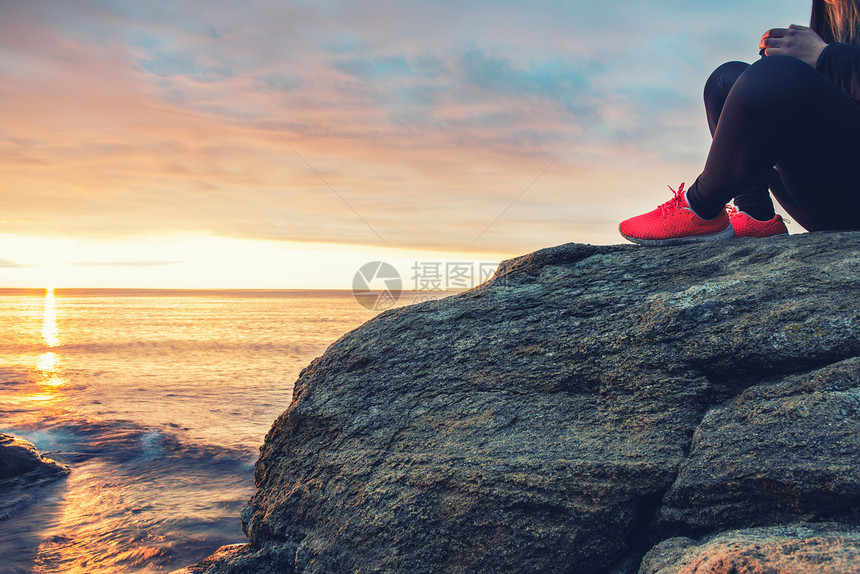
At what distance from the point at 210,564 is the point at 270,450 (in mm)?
707

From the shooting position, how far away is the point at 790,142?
267 cm

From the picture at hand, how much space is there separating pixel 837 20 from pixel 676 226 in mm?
1363

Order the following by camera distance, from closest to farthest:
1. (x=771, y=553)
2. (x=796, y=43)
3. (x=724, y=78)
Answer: (x=771, y=553), (x=796, y=43), (x=724, y=78)

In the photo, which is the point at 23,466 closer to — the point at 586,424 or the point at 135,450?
the point at 135,450

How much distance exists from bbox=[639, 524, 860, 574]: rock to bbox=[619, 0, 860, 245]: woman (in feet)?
5.72

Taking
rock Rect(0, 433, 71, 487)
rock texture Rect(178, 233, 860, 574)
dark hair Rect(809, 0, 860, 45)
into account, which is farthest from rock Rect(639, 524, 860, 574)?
rock Rect(0, 433, 71, 487)

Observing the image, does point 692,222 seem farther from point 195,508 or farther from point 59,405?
point 59,405

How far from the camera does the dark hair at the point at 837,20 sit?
2.84 meters

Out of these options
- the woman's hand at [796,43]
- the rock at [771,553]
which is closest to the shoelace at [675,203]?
the woman's hand at [796,43]

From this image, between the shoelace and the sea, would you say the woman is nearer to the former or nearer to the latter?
the shoelace

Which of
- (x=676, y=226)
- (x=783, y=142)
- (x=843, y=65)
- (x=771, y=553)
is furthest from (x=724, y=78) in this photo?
(x=771, y=553)

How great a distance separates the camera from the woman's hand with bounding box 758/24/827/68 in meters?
2.79

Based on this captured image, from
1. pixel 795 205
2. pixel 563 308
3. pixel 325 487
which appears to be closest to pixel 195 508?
pixel 325 487

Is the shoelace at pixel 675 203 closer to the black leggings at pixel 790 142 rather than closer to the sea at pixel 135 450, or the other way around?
the black leggings at pixel 790 142
